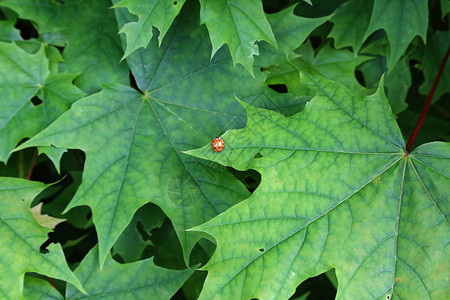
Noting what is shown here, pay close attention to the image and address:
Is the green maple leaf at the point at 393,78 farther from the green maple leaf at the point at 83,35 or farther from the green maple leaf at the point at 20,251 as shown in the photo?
the green maple leaf at the point at 20,251

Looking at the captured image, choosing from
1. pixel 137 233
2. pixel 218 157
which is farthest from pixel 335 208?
pixel 137 233

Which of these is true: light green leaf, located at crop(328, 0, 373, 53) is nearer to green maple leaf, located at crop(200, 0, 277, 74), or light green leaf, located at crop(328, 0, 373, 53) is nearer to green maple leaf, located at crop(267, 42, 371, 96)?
green maple leaf, located at crop(267, 42, 371, 96)

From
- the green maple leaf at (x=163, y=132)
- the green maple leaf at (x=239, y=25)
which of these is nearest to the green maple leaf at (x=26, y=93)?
the green maple leaf at (x=163, y=132)

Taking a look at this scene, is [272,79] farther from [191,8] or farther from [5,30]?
[5,30]

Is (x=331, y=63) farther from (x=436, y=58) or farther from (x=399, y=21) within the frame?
(x=436, y=58)

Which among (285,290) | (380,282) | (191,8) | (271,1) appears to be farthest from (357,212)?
(271,1)

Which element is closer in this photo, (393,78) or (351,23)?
(351,23)

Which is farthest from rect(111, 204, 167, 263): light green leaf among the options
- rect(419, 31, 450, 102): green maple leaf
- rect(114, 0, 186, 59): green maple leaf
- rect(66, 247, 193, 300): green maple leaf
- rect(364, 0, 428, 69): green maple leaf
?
rect(419, 31, 450, 102): green maple leaf
